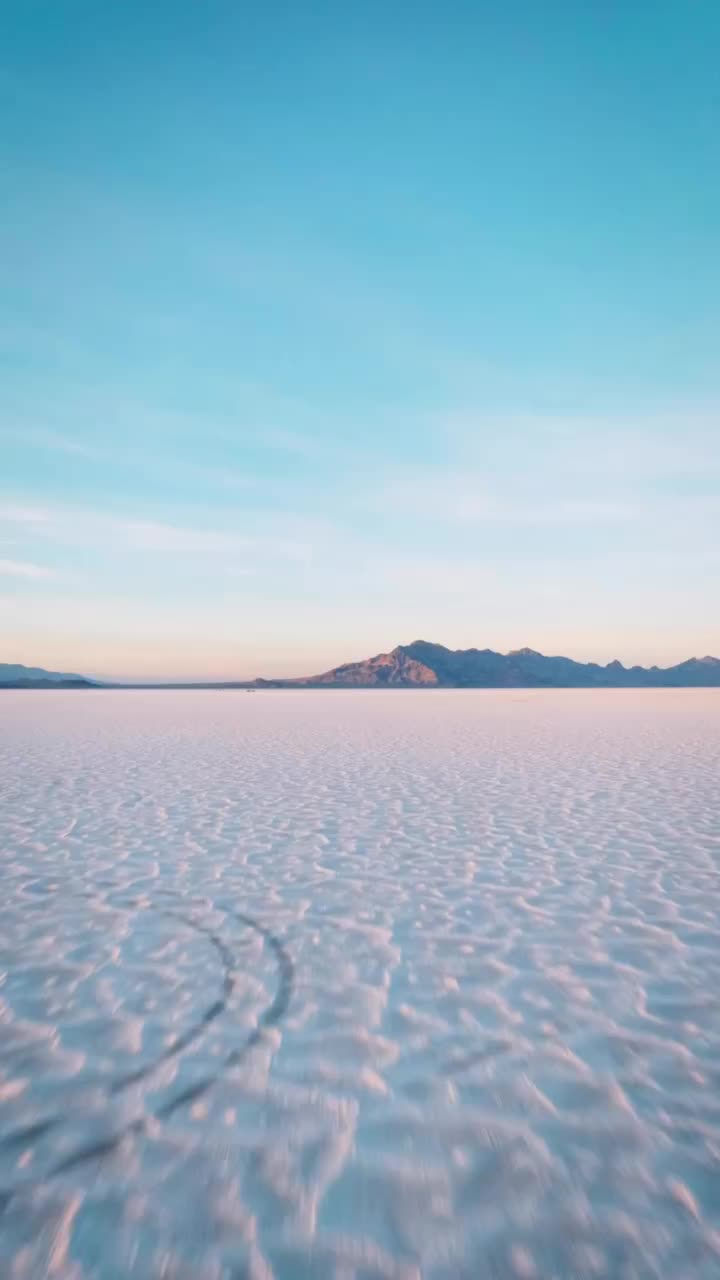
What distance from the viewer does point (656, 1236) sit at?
102 inches

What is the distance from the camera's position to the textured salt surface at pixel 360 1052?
261 cm

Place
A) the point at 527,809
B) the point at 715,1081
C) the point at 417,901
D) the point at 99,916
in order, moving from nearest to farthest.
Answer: the point at 715,1081, the point at 99,916, the point at 417,901, the point at 527,809

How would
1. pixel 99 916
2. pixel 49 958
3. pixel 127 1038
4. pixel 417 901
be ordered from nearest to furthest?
pixel 127 1038
pixel 49 958
pixel 99 916
pixel 417 901

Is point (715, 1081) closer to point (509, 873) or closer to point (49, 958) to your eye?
point (509, 873)

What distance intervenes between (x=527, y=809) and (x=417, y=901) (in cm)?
445

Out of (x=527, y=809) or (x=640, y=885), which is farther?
(x=527, y=809)

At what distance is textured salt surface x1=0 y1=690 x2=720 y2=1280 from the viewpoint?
261 cm

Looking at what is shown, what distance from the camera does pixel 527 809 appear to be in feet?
33.4

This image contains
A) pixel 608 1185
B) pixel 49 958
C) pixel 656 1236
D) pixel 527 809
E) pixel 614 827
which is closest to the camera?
pixel 656 1236

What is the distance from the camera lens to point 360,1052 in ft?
12.4

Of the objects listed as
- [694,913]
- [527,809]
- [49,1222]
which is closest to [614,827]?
[527,809]

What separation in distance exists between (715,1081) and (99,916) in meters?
4.54

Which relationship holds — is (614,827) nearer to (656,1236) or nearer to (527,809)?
(527,809)

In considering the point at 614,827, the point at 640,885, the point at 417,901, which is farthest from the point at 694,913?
the point at 614,827
